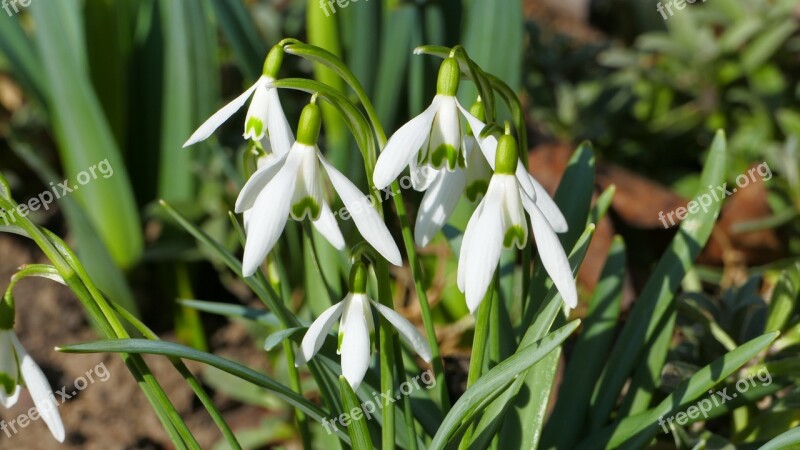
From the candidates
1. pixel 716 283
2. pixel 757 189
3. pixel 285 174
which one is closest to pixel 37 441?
pixel 285 174

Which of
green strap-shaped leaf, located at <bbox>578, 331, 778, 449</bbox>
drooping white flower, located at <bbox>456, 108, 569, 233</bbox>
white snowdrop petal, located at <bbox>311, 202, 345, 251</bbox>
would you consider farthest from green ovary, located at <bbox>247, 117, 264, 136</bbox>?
green strap-shaped leaf, located at <bbox>578, 331, 778, 449</bbox>

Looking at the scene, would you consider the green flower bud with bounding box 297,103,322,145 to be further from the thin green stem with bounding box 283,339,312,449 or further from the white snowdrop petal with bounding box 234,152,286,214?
the thin green stem with bounding box 283,339,312,449

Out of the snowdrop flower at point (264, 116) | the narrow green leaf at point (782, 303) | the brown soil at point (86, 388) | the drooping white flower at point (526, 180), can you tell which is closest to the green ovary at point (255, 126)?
the snowdrop flower at point (264, 116)

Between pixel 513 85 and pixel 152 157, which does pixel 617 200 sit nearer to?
pixel 513 85

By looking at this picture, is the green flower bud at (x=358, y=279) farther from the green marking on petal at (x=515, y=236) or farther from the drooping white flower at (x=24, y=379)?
the drooping white flower at (x=24, y=379)

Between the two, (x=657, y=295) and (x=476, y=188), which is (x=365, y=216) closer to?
(x=476, y=188)

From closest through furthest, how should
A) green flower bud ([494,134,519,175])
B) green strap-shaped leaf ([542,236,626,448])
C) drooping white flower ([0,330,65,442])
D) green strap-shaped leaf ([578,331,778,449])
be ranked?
green flower bud ([494,134,519,175])
drooping white flower ([0,330,65,442])
green strap-shaped leaf ([578,331,778,449])
green strap-shaped leaf ([542,236,626,448])

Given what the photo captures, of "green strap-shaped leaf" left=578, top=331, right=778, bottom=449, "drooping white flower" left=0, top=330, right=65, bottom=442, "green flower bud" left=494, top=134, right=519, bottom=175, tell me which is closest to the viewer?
"green flower bud" left=494, top=134, right=519, bottom=175

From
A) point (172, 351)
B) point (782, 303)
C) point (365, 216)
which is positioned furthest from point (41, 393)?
point (782, 303)
